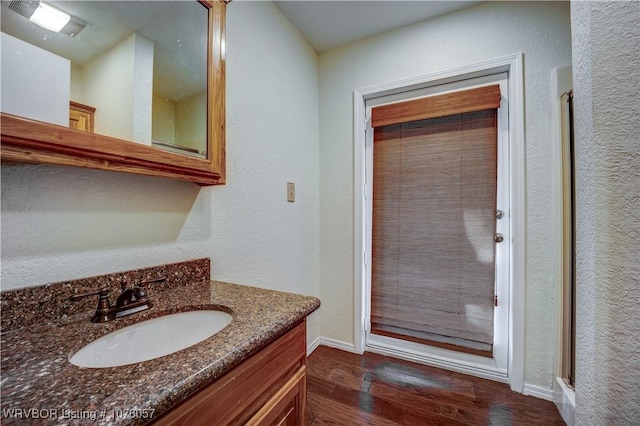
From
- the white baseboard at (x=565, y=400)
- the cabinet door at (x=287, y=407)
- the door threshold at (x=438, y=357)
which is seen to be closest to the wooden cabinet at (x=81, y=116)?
the cabinet door at (x=287, y=407)

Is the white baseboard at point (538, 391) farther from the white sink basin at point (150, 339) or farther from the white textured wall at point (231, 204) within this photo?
the white sink basin at point (150, 339)

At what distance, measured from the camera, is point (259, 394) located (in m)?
0.62

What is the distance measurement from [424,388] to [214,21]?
2174 mm

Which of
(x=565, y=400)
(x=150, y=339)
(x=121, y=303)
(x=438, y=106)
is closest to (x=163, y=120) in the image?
(x=121, y=303)

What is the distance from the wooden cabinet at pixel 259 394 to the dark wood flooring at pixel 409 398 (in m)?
0.76

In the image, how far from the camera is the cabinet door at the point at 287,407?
631mm

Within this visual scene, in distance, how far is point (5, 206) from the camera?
2.02 feet

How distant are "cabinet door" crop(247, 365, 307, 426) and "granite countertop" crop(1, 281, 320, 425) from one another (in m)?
0.18

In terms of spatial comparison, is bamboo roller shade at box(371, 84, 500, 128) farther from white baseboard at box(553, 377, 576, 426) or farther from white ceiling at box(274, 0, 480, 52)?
white baseboard at box(553, 377, 576, 426)

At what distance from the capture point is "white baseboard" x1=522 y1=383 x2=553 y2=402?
1.41 m

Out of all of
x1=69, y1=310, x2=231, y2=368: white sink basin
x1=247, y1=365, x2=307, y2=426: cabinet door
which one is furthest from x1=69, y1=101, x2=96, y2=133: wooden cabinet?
x1=247, y1=365, x2=307, y2=426: cabinet door

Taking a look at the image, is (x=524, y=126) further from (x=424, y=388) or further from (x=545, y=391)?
(x=424, y=388)

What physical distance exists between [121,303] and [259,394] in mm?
471

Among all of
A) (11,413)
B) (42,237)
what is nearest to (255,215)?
(42,237)
